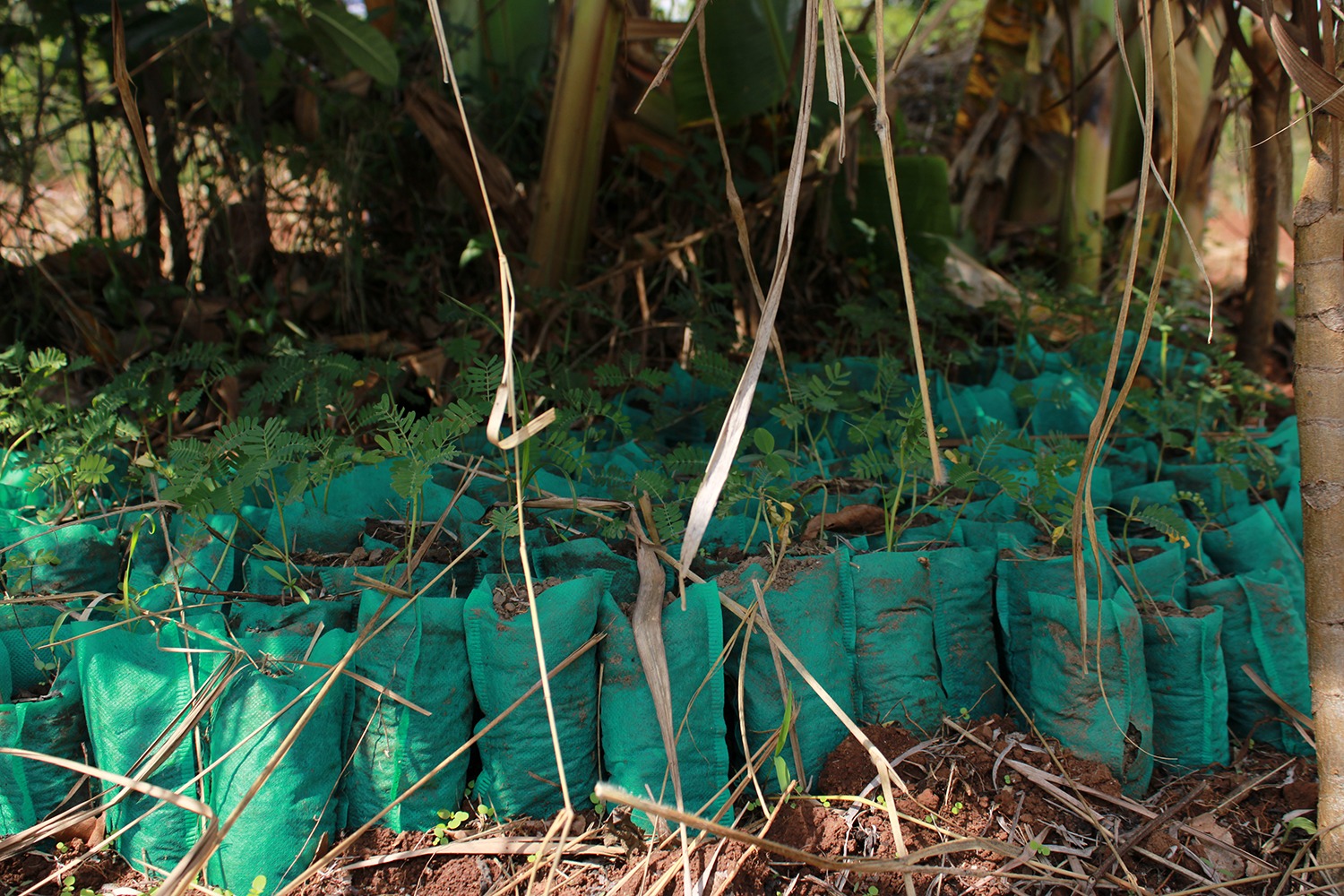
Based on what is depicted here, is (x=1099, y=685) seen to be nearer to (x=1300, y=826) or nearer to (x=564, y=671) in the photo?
(x=1300, y=826)

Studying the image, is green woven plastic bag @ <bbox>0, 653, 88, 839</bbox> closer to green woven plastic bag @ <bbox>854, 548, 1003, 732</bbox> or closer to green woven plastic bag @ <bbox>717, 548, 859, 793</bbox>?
green woven plastic bag @ <bbox>717, 548, 859, 793</bbox>

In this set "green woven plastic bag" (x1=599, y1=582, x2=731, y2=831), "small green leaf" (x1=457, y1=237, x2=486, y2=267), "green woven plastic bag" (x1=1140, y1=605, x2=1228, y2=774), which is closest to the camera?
"green woven plastic bag" (x1=599, y1=582, x2=731, y2=831)

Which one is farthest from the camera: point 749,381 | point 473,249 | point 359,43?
point 473,249

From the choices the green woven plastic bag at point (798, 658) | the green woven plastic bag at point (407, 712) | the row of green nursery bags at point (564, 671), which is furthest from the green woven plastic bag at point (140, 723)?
the green woven plastic bag at point (798, 658)

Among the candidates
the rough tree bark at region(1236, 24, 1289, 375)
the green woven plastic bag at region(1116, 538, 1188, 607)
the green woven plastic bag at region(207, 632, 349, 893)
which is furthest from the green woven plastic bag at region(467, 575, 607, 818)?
the rough tree bark at region(1236, 24, 1289, 375)

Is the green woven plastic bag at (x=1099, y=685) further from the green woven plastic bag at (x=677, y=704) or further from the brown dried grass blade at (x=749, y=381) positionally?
the brown dried grass blade at (x=749, y=381)

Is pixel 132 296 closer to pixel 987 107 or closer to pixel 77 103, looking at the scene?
pixel 77 103

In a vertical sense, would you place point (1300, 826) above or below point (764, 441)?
below

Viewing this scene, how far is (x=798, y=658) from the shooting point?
1498mm

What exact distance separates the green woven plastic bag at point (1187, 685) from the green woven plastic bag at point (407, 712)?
3.68 feet

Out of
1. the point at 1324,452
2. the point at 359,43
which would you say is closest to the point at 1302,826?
the point at 1324,452

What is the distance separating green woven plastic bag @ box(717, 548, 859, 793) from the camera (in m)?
1.49

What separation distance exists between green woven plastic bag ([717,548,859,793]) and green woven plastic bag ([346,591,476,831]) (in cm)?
43

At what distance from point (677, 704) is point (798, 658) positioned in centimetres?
20
